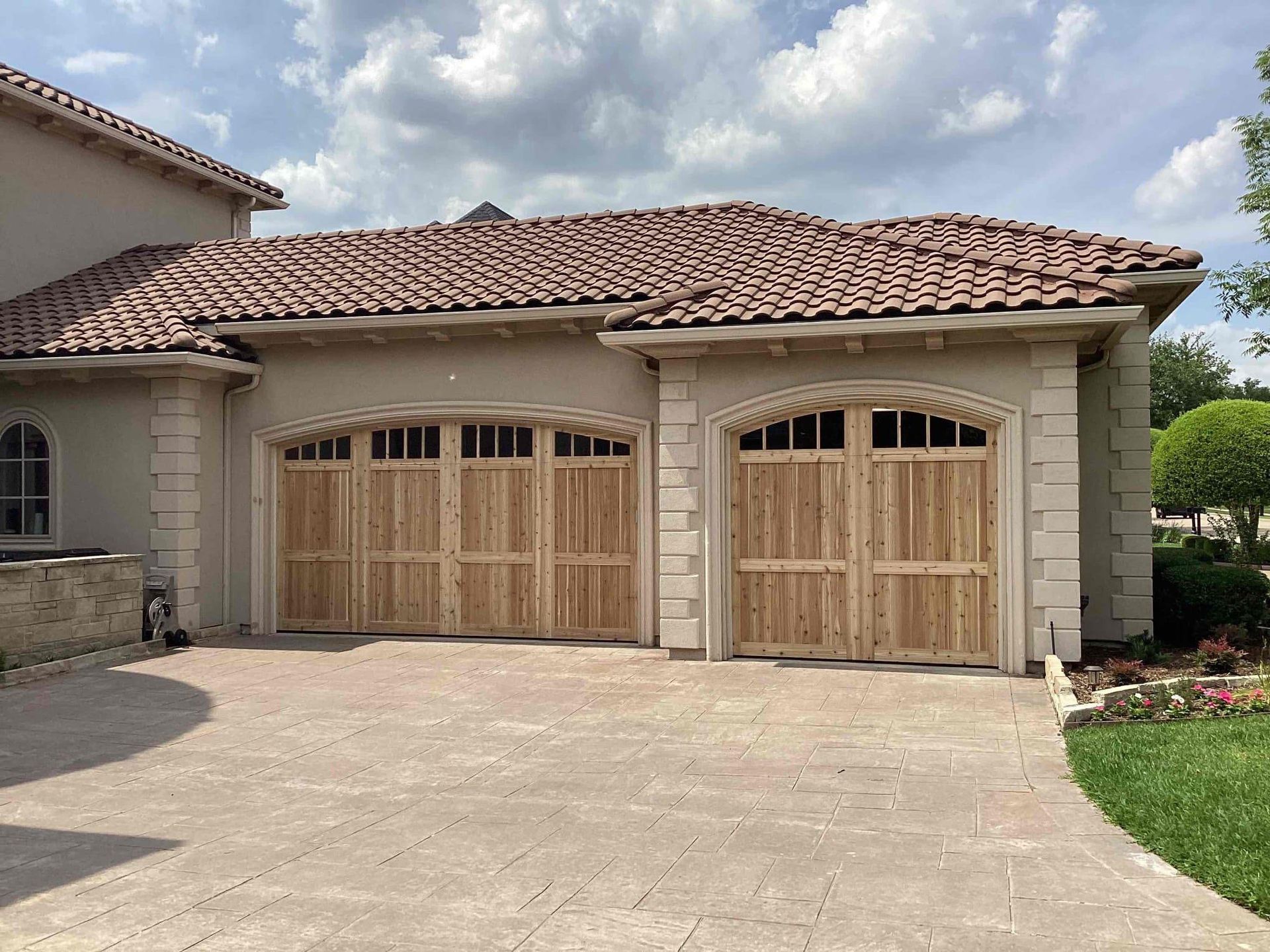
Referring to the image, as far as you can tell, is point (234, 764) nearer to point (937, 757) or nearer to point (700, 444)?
point (937, 757)

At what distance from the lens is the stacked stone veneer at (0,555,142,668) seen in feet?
34.2

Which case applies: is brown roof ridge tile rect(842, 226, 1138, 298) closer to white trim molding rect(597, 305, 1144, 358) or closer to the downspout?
white trim molding rect(597, 305, 1144, 358)

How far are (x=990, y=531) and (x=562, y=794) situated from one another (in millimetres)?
5633

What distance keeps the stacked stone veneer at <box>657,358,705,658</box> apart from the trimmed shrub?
509cm

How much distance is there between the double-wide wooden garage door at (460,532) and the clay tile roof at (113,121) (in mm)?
6173

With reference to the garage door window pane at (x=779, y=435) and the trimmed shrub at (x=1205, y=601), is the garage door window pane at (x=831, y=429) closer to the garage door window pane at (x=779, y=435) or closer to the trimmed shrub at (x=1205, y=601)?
the garage door window pane at (x=779, y=435)

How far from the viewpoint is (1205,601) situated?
37.3 ft

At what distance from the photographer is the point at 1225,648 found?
9469 millimetres

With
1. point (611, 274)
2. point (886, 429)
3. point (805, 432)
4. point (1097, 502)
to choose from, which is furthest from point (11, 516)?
point (1097, 502)

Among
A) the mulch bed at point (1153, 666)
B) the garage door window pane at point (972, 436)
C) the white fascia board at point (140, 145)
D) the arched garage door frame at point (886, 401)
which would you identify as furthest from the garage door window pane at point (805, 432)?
the white fascia board at point (140, 145)

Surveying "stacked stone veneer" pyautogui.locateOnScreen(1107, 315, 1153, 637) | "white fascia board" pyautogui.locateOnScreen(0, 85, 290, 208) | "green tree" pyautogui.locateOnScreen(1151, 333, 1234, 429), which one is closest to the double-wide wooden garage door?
"stacked stone veneer" pyautogui.locateOnScreen(1107, 315, 1153, 637)

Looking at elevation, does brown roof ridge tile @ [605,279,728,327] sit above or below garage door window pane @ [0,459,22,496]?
above

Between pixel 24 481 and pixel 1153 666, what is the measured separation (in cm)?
1283

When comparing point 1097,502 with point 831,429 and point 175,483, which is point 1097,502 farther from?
point 175,483
